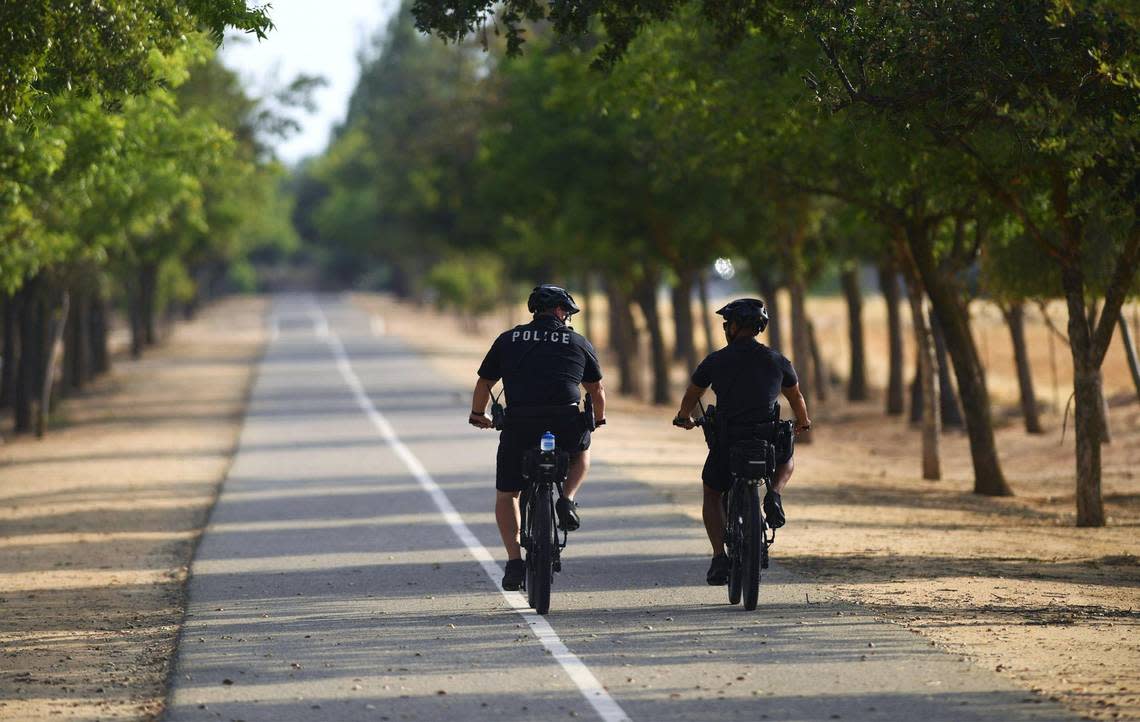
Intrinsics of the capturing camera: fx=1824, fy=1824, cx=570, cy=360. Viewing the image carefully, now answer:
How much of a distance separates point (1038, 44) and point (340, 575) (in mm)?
6173

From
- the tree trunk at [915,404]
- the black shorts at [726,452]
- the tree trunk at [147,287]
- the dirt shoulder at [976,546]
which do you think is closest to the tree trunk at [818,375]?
the tree trunk at [915,404]

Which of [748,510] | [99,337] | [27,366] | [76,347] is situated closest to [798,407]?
[748,510]

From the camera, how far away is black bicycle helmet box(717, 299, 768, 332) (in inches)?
431

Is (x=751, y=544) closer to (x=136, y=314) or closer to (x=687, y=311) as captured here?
(x=687, y=311)

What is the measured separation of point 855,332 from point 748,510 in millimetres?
30736

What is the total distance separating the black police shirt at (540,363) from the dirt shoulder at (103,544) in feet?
8.31

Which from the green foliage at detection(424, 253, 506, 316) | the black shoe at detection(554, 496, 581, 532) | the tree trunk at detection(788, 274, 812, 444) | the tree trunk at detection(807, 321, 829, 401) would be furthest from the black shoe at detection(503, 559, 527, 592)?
the green foliage at detection(424, 253, 506, 316)

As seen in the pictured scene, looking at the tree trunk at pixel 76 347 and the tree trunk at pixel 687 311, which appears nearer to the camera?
the tree trunk at pixel 687 311

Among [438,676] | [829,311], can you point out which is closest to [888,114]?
[438,676]

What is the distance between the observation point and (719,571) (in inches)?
444

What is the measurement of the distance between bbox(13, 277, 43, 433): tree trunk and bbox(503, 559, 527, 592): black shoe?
2304 centimetres

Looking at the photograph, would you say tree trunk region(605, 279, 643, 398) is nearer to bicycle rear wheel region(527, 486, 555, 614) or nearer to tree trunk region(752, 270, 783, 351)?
tree trunk region(752, 270, 783, 351)

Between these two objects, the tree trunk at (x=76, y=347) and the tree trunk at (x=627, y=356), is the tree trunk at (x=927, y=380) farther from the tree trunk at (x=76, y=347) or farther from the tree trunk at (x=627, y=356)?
the tree trunk at (x=76, y=347)

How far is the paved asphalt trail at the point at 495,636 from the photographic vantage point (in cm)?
840
